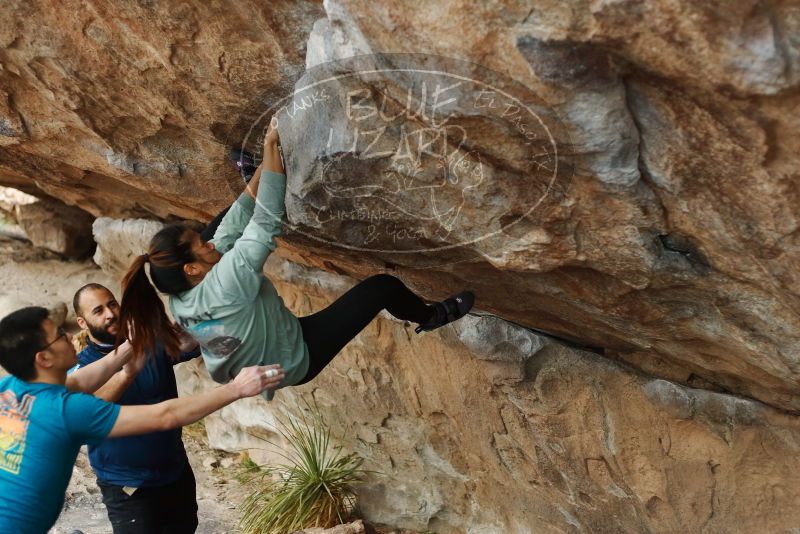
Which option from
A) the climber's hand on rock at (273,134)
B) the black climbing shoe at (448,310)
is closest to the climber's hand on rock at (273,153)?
the climber's hand on rock at (273,134)

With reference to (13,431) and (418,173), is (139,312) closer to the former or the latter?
(13,431)

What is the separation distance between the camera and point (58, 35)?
362cm

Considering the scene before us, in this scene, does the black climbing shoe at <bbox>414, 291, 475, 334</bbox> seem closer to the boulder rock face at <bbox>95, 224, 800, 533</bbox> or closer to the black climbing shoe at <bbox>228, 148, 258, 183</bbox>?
the boulder rock face at <bbox>95, 224, 800, 533</bbox>

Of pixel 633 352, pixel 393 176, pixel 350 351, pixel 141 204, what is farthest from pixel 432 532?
pixel 393 176

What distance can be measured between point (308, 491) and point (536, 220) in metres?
3.16

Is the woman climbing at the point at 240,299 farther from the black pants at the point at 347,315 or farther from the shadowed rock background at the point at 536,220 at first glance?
the shadowed rock background at the point at 536,220

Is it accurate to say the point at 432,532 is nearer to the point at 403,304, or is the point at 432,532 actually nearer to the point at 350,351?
the point at 350,351

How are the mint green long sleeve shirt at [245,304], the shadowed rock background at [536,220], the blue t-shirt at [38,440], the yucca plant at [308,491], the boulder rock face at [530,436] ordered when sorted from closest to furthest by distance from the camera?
the shadowed rock background at [536,220]
the blue t-shirt at [38,440]
the mint green long sleeve shirt at [245,304]
the boulder rock face at [530,436]
the yucca plant at [308,491]

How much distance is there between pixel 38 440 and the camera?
277 cm

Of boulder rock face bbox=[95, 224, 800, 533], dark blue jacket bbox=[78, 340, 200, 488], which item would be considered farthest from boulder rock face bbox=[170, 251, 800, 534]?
dark blue jacket bbox=[78, 340, 200, 488]

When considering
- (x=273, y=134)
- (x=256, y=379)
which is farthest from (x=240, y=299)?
(x=273, y=134)

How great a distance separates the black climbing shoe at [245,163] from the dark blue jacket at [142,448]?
0.80 m

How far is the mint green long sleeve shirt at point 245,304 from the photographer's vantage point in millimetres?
3092

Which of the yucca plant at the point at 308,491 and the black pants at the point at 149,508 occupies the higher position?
the yucca plant at the point at 308,491
